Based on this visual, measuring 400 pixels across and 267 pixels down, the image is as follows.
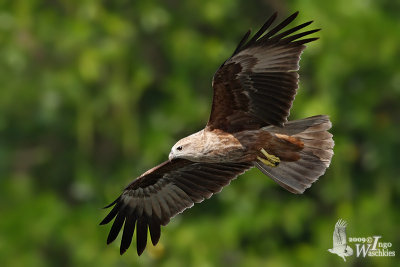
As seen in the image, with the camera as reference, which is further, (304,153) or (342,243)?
(342,243)

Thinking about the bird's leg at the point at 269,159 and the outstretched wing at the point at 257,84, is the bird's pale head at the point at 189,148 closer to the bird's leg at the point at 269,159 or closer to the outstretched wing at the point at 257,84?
the outstretched wing at the point at 257,84

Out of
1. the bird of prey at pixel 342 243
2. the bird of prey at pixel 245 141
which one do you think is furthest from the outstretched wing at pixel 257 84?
the bird of prey at pixel 342 243

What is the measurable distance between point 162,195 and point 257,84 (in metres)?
1.54

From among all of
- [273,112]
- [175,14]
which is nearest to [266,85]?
[273,112]

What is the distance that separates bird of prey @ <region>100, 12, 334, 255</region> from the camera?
8672 mm

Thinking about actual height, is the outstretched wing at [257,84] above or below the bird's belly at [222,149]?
above

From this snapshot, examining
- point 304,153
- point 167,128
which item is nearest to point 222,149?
point 304,153

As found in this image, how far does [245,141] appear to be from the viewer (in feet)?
29.3

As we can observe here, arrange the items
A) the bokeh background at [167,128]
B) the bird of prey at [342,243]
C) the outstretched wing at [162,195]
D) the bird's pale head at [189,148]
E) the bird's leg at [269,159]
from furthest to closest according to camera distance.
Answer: the bokeh background at [167,128] → the bird of prey at [342,243] → the outstretched wing at [162,195] → the bird's leg at [269,159] → the bird's pale head at [189,148]

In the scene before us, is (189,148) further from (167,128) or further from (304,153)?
(167,128)

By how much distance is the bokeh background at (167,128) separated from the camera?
15.2 m

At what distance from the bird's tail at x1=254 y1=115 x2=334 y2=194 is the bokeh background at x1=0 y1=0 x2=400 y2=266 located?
5.41m

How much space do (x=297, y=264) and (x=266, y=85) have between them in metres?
6.81

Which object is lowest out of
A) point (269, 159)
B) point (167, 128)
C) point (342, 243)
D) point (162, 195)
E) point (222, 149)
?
point (342, 243)
